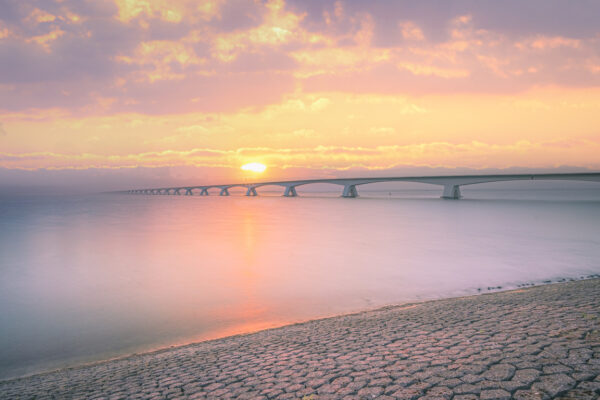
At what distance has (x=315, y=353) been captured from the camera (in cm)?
638

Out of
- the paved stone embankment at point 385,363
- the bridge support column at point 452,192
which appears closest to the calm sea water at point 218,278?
the paved stone embankment at point 385,363

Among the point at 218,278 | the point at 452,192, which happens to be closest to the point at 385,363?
the point at 218,278

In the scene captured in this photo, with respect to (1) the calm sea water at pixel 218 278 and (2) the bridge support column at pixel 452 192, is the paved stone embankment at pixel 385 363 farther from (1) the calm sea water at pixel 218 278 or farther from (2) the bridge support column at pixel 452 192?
(2) the bridge support column at pixel 452 192

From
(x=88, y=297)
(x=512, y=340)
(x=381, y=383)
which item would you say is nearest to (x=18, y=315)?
(x=88, y=297)

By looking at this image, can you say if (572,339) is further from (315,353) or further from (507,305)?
(315,353)

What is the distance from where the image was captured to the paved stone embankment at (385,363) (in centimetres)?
456

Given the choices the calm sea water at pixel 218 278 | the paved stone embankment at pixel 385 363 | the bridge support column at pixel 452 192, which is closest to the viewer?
the paved stone embankment at pixel 385 363

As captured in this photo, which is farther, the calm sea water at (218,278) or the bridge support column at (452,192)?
the bridge support column at (452,192)

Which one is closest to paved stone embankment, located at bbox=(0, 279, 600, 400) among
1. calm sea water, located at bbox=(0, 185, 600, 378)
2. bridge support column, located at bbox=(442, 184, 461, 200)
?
calm sea water, located at bbox=(0, 185, 600, 378)

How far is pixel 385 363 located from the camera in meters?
5.53

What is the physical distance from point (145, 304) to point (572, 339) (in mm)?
12976

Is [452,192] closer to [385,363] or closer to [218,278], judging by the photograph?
[218,278]

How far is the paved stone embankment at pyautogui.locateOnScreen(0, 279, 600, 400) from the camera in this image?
15.0ft

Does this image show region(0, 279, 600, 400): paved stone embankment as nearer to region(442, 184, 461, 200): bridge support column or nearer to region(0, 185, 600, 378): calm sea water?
region(0, 185, 600, 378): calm sea water
